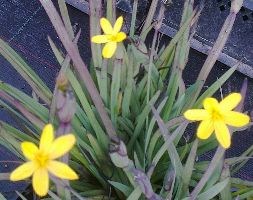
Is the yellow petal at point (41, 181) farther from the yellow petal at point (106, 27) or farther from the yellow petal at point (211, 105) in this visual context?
the yellow petal at point (106, 27)

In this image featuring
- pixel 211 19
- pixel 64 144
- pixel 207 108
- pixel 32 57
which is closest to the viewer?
pixel 64 144

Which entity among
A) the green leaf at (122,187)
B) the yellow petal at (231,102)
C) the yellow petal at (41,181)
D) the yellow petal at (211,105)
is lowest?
the yellow petal at (41,181)

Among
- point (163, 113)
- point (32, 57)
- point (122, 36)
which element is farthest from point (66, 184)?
point (32, 57)

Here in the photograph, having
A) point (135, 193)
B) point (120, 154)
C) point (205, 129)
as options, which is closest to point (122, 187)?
point (135, 193)

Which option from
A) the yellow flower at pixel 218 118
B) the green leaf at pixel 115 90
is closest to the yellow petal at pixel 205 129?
the yellow flower at pixel 218 118

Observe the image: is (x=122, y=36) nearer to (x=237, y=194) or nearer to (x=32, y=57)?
(x=237, y=194)

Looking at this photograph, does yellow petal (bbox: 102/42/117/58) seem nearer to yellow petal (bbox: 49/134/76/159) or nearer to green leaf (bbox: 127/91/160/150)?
green leaf (bbox: 127/91/160/150)

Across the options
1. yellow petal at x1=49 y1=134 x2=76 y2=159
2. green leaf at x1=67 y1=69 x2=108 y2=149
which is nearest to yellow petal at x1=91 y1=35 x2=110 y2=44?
green leaf at x1=67 y1=69 x2=108 y2=149

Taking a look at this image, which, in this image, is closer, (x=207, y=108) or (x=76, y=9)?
(x=207, y=108)

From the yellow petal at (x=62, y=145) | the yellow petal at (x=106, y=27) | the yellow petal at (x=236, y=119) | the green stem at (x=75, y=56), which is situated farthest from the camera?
the yellow petal at (x=106, y=27)
